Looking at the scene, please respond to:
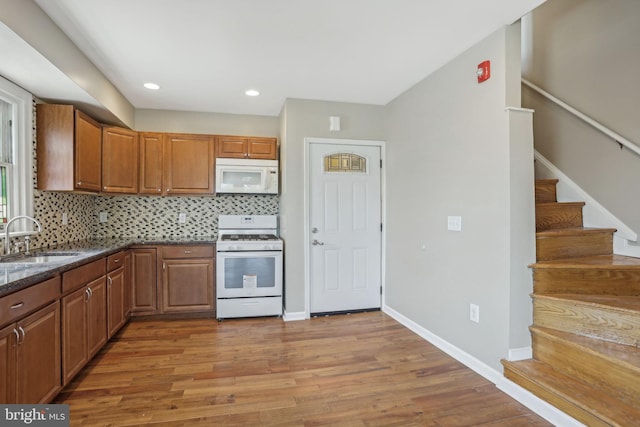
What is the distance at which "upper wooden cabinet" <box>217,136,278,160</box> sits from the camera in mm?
3830

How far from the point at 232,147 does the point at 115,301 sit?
6.64 ft

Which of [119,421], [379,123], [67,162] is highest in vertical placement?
[379,123]

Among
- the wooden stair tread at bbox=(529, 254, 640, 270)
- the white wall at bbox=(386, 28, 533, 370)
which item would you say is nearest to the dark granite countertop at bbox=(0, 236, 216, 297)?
the white wall at bbox=(386, 28, 533, 370)

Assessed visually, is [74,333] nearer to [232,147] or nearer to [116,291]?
[116,291]

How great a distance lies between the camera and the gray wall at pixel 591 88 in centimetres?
250

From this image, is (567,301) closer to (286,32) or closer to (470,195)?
(470,195)

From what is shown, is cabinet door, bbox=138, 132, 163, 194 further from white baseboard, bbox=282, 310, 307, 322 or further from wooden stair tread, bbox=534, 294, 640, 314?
wooden stair tread, bbox=534, 294, 640, 314

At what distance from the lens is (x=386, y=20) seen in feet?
6.95

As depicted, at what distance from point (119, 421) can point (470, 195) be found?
276 cm

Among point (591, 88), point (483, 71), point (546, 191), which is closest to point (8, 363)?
point (483, 71)

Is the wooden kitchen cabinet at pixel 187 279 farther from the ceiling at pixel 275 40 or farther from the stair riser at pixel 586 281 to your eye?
the stair riser at pixel 586 281

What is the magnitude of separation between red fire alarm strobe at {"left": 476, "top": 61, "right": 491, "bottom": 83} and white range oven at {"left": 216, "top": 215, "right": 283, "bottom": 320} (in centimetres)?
244

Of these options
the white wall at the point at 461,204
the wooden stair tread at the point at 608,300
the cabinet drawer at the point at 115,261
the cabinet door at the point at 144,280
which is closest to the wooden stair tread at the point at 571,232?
the white wall at the point at 461,204

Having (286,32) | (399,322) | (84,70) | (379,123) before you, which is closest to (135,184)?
(84,70)
